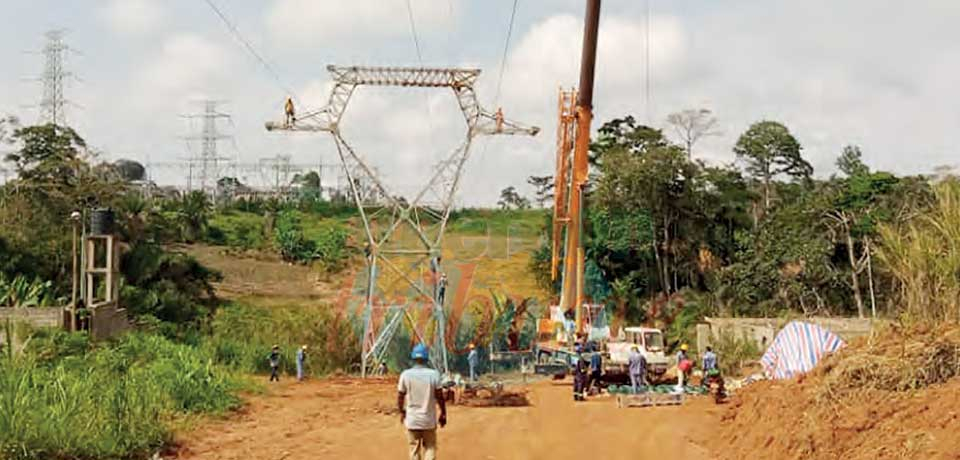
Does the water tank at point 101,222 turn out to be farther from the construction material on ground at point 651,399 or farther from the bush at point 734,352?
the bush at point 734,352

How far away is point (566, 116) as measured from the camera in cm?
2620

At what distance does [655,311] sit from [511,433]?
25.6 meters

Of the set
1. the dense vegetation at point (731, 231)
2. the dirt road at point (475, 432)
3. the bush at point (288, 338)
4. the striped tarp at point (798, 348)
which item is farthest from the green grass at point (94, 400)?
the dense vegetation at point (731, 231)

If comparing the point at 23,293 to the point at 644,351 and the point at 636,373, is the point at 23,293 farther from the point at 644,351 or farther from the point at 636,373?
the point at 636,373

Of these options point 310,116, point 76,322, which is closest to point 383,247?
point 310,116

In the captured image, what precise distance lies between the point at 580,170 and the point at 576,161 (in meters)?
0.28

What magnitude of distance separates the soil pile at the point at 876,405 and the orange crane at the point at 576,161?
14.4 meters

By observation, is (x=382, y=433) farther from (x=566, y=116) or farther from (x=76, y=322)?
(x=566, y=116)

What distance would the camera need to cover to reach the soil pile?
8789 millimetres

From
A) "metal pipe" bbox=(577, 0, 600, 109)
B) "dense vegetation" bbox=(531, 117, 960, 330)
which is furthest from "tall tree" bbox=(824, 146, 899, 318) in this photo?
"metal pipe" bbox=(577, 0, 600, 109)

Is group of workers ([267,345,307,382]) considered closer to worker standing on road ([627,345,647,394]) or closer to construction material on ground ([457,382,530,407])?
construction material on ground ([457,382,530,407])

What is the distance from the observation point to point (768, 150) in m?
48.7

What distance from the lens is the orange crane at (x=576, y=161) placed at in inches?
963

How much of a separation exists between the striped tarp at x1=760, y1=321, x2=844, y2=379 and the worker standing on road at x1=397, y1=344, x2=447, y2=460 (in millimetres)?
7467
